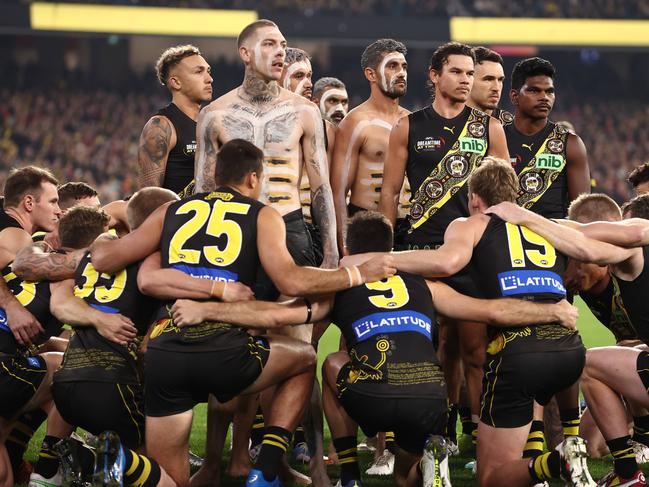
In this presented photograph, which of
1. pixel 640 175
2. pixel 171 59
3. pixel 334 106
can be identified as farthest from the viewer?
pixel 334 106

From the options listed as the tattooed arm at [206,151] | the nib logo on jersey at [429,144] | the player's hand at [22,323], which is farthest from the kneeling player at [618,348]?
the player's hand at [22,323]

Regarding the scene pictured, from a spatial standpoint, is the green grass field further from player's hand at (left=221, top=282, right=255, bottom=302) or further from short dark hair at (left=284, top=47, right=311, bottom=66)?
short dark hair at (left=284, top=47, right=311, bottom=66)

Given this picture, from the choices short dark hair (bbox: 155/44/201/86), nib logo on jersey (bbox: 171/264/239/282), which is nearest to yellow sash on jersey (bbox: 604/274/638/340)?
nib logo on jersey (bbox: 171/264/239/282)

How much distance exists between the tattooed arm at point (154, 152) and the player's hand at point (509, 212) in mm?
3190

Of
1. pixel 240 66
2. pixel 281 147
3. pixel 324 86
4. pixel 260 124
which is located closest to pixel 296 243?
pixel 281 147

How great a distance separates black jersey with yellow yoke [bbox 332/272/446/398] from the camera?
5.74m

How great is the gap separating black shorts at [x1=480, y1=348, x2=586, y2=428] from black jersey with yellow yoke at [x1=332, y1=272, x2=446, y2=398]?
1.17ft

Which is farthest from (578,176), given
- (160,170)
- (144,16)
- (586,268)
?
(144,16)

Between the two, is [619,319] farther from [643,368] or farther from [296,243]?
[296,243]

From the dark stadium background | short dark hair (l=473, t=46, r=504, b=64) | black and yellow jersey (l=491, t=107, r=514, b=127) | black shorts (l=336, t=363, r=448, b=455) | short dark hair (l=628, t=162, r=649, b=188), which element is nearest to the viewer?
black shorts (l=336, t=363, r=448, b=455)

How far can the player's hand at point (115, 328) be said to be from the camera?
6039 mm

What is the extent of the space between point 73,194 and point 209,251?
2.79 meters

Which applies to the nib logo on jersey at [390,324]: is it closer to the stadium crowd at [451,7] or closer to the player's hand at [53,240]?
the player's hand at [53,240]

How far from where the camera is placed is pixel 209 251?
5.88 metres
